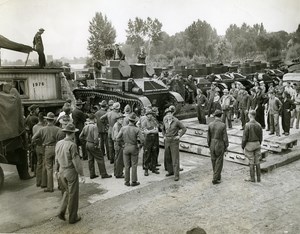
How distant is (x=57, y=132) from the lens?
7492mm

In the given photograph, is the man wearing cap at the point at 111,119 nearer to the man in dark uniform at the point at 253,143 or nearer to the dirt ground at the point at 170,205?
the dirt ground at the point at 170,205

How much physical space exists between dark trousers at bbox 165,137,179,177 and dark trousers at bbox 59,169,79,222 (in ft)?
9.00

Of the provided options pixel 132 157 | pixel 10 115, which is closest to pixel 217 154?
pixel 132 157

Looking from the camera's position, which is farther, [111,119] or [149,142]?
[111,119]

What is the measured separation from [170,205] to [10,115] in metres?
3.92

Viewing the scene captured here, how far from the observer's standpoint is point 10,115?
7.67 metres

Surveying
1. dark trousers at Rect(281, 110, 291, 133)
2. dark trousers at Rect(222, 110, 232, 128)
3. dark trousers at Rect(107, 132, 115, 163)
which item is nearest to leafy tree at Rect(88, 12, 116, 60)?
dark trousers at Rect(222, 110, 232, 128)

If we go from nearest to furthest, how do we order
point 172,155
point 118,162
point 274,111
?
point 172,155
point 118,162
point 274,111

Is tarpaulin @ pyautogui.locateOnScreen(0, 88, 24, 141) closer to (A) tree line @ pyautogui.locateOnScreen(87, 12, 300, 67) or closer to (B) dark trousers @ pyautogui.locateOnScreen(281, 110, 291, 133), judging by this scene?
(B) dark trousers @ pyautogui.locateOnScreen(281, 110, 291, 133)

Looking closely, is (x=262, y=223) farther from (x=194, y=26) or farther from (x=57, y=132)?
(x=194, y=26)

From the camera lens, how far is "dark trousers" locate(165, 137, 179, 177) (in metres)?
8.06

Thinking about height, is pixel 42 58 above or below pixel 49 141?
above

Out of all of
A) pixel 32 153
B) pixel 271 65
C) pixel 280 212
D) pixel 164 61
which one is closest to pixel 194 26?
pixel 271 65

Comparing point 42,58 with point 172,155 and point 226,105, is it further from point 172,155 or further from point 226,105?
point 172,155
